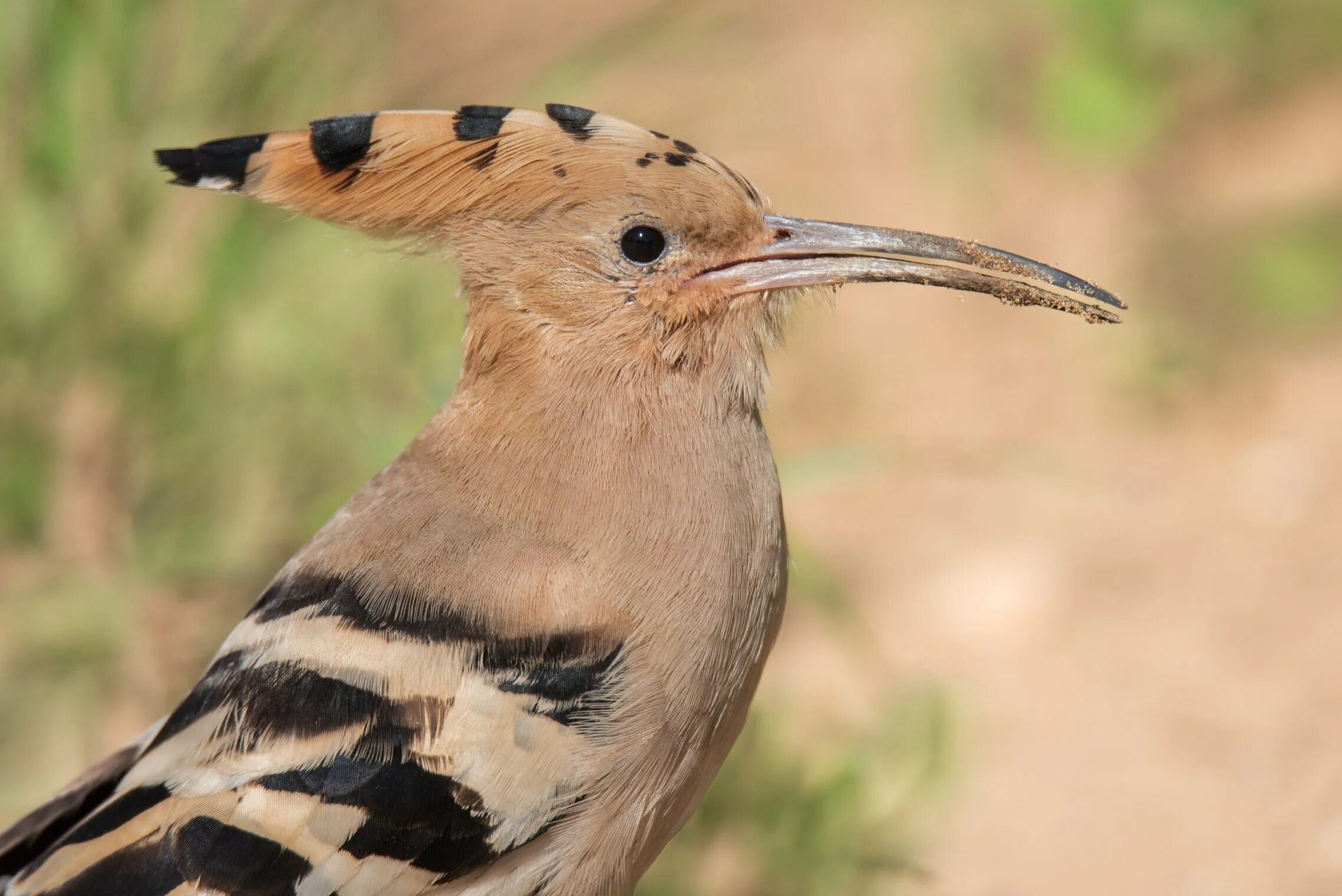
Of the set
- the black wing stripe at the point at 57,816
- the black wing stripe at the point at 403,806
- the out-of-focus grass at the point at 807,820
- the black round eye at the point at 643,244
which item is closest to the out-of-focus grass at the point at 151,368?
the out-of-focus grass at the point at 807,820

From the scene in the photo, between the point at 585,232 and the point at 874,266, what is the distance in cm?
34

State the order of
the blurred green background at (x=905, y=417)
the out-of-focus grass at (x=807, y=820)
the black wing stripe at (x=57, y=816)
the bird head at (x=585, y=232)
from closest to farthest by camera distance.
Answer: the bird head at (x=585, y=232) → the black wing stripe at (x=57, y=816) → the out-of-focus grass at (x=807, y=820) → the blurred green background at (x=905, y=417)

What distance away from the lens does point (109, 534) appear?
9.11 ft

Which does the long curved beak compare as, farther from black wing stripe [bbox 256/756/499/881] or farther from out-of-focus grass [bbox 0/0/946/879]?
out-of-focus grass [bbox 0/0/946/879]

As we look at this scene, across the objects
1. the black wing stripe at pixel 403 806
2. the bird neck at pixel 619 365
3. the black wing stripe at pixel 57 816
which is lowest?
the black wing stripe at pixel 57 816

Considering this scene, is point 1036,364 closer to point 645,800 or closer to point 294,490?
point 294,490

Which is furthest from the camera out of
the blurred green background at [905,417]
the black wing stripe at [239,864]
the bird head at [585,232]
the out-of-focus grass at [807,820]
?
the blurred green background at [905,417]

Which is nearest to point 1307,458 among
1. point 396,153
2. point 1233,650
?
point 1233,650

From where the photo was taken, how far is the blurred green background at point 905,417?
8.67 feet

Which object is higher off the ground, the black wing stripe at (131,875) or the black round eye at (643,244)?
the black round eye at (643,244)

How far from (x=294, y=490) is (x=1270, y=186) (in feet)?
7.72

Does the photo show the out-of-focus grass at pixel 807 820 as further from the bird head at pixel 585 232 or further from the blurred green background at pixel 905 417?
the bird head at pixel 585 232

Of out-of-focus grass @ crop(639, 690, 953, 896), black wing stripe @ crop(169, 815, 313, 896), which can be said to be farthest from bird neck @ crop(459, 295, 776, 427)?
out-of-focus grass @ crop(639, 690, 953, 896)

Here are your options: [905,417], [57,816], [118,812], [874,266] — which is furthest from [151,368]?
[905,417]
